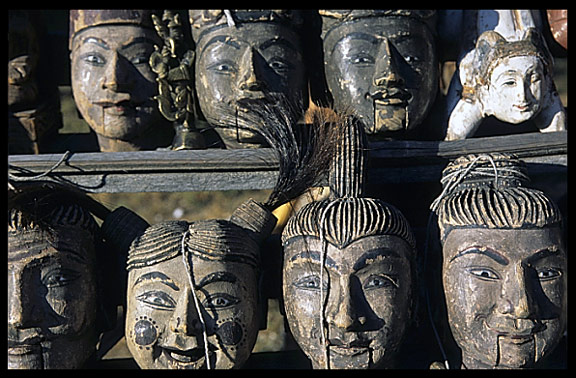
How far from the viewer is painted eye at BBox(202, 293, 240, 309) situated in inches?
76.4

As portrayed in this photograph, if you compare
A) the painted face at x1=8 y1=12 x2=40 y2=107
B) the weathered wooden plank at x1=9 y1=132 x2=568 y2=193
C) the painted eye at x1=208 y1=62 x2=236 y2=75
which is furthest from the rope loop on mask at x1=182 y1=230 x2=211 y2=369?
the painted face at x1=8 y1=12 x2=40 y2=107

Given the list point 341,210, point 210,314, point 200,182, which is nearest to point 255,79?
point 200,182

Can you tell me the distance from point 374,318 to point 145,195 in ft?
6.94

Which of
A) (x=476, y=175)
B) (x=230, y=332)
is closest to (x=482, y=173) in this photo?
(x=476, y=175)

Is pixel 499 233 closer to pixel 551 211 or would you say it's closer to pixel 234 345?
pixel 551 211

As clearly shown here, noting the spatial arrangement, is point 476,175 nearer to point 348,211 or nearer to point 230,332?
point 348,211

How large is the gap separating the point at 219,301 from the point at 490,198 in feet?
2.77

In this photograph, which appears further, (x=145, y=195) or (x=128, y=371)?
(x=145, y=195)

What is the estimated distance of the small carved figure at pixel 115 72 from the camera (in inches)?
94.2

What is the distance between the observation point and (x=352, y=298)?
1.91 meters

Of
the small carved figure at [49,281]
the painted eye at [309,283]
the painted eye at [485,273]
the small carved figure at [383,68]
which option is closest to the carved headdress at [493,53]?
the small carved figure at [383,68]

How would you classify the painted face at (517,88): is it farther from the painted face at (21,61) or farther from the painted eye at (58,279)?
the painted face at (21,61)

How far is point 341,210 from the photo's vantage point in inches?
78.4

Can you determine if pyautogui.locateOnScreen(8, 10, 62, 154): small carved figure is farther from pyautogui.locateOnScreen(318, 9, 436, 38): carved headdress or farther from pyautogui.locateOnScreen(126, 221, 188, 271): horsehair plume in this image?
pyautogui.locateOnScreen(318, 9, 436, 38): carved headdress
